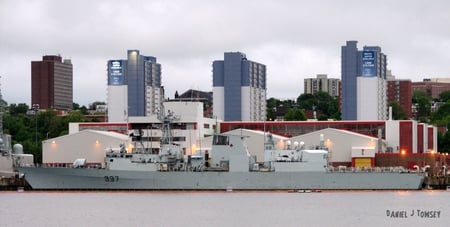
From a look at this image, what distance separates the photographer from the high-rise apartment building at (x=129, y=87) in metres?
143

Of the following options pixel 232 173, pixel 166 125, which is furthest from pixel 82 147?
pixel 232 173

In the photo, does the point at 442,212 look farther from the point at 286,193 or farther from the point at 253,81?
the point at 253,81

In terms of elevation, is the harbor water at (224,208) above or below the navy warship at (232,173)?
below

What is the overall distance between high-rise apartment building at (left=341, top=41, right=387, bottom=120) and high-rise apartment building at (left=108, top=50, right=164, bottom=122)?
23170 millimetres

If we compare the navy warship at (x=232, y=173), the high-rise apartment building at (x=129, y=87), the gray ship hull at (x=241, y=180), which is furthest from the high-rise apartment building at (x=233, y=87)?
the gray ship hull at (x=241, y=180)

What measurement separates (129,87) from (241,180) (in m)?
50.1

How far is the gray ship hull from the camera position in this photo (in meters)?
98.2

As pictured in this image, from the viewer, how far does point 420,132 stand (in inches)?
4759

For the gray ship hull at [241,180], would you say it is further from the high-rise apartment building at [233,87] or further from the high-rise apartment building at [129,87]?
the high-rise apartment building at [129,87]

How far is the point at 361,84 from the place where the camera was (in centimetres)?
13712

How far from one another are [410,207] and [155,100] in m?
74.1

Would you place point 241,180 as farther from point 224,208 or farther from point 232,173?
point 224,208

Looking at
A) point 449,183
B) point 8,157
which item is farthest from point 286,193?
point 8,157

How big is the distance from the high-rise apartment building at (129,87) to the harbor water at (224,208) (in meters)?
43.0
